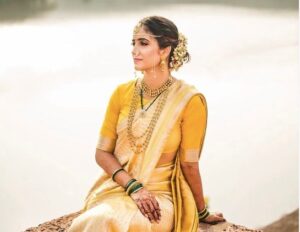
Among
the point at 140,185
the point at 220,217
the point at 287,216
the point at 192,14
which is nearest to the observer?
the point at 140,185

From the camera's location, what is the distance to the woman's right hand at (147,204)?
7.16 ft

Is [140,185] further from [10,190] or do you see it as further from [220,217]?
[10,190]

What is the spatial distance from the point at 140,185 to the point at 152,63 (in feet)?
1.52

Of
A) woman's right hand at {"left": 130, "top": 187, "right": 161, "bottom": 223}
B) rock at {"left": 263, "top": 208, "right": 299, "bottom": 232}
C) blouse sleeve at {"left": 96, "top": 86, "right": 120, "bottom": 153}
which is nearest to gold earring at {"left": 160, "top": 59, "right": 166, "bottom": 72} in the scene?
blouse sleeve at {"left": 96, "top": 86, "right": 120, "bottom": 153}

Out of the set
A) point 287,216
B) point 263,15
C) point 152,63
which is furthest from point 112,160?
point 263,15

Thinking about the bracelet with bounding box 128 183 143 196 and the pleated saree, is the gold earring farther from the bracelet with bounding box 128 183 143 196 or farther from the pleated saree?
the bracelet with bounding box 128 183 143 196

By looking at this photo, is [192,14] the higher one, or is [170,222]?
[192,14]

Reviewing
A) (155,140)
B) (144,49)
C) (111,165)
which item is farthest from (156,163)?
(144,49)

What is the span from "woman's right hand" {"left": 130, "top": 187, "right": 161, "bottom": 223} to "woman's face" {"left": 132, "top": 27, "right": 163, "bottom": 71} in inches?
19.1

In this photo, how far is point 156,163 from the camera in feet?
7.52

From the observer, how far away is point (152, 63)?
2.27 m

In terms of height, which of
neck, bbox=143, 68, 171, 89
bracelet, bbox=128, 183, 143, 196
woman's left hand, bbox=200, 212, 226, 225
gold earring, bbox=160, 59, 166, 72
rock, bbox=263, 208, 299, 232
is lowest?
rock, bbox=263, 208, 299, 232

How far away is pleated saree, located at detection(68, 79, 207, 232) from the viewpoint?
7.46 feet

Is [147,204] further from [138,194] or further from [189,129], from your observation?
[189,129]
